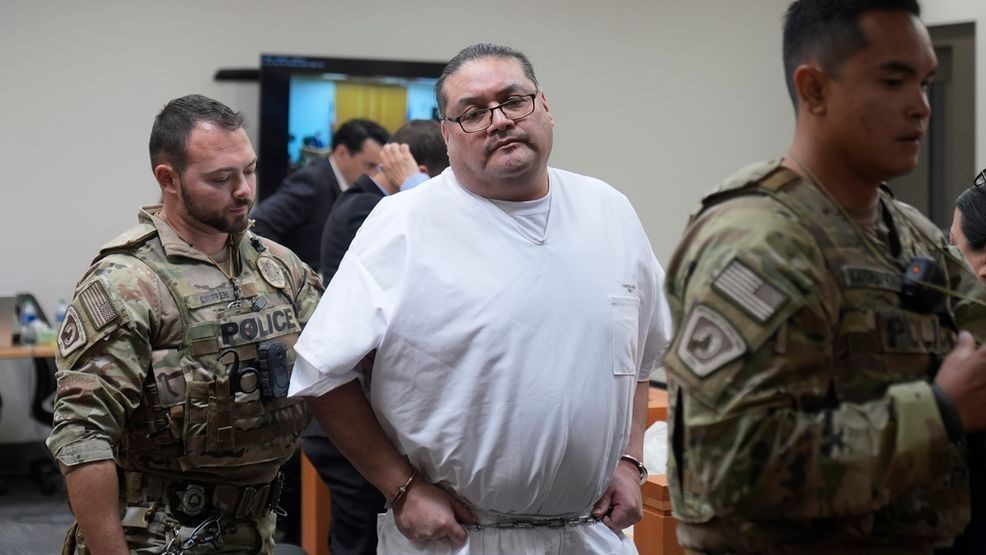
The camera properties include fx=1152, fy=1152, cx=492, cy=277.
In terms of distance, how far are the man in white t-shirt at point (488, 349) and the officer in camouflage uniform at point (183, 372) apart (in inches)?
9.6

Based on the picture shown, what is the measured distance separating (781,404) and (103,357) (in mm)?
1322

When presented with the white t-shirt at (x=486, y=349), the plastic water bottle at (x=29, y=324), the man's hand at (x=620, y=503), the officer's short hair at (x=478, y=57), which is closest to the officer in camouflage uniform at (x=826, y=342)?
the white t-shirt at (x=486, y=349)

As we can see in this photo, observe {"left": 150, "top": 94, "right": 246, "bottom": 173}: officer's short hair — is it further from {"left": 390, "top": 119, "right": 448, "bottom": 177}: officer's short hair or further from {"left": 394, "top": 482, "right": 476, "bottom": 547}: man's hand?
{"left": 390, "top": 119, "right": 448, "bottom": 177}: officer's short hair

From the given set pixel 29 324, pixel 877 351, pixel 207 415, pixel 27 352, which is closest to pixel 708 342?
pixel 877 351

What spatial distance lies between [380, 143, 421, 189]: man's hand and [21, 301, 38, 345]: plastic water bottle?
11.1 feet

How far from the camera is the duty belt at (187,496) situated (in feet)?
7.25

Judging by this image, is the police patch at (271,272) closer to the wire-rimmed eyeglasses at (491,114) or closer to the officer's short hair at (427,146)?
the wire-rimmed eyeglasses at (491,114)

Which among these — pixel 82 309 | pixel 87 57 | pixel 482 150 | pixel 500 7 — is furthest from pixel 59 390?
pixel 500 7

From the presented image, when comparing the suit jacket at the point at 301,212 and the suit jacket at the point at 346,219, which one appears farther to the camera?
the suit jacket at the point at 301,212

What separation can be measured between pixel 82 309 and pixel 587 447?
97 centimetres

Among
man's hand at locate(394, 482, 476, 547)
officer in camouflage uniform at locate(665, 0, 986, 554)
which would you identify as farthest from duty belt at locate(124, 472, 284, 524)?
officer in camouflage uniform at locate(665, 0, 986, 554)

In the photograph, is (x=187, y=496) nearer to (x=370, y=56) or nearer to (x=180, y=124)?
(x=180, y=124)

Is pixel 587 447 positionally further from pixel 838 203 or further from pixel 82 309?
pixel 82 309

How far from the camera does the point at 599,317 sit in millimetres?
2045
